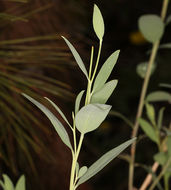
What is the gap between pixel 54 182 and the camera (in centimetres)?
85

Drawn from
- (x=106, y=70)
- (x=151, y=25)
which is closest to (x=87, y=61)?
(x=151, y=25)

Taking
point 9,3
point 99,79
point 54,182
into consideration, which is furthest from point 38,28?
point 99,79

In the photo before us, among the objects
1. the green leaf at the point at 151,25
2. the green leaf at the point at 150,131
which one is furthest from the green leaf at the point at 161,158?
the green leaf at the point at 151,25

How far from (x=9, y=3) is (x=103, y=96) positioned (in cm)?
50

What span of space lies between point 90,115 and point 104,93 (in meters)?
0.03

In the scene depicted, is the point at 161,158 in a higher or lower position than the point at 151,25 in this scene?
lower

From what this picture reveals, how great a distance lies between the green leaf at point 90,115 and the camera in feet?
0.94

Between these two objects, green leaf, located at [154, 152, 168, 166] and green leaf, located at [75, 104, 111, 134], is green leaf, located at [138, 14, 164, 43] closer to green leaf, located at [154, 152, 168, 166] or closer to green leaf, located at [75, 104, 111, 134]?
green leaf, located at [154, 152, 168, 166]

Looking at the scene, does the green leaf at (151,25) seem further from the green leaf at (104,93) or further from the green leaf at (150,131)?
the green leaf at (104,93)

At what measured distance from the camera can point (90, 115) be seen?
289 mm

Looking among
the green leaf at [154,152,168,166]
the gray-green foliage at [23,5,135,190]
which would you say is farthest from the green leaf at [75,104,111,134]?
the green leaf at [154,152,168,166]

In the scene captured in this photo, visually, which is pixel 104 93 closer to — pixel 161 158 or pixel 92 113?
pixel 92 113

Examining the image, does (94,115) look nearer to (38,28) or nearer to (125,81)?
(38,28)

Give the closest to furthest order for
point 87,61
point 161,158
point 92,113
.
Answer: point 92,113 < point 161,158 < point 87,61
